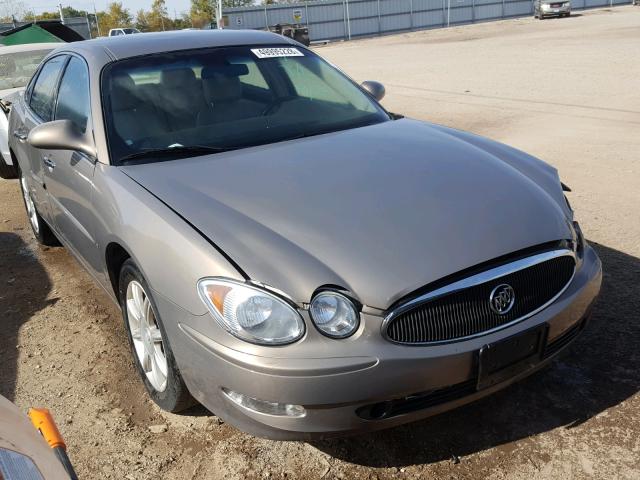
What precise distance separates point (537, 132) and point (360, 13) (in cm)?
3981

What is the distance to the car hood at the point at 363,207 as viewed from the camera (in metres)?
2.22

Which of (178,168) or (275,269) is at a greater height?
(178,168)

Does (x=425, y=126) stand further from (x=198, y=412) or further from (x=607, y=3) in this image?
(x=607, y=3)

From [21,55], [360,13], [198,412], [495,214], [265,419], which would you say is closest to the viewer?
[265,419]

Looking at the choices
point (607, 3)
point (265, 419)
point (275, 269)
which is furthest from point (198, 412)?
point (607, 3)

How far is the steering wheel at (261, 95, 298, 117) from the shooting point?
11.7 feet

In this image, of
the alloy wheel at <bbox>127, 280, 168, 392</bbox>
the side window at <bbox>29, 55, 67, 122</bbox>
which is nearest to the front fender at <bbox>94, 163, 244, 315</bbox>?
the alloy wheel at <bbox>127, 280, 168, 392</bbox>

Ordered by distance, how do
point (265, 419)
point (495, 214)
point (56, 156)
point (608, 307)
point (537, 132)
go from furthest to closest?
1. point (537, 132)
2. point (56, 156)
3. point (608, 307)
4. point (495, 214)
5. point (265, 419)

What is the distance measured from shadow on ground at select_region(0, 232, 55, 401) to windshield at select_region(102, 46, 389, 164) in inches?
52.3

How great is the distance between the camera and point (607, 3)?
169ft

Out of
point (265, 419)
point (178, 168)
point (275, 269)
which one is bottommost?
point (265, 419)

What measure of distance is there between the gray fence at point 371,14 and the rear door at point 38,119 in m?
38.6

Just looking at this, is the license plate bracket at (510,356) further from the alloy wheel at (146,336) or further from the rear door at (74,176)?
the rear door at (74,176)

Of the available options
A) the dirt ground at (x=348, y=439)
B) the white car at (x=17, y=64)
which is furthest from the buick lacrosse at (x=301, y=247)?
the white car at (x=17, y=64)
